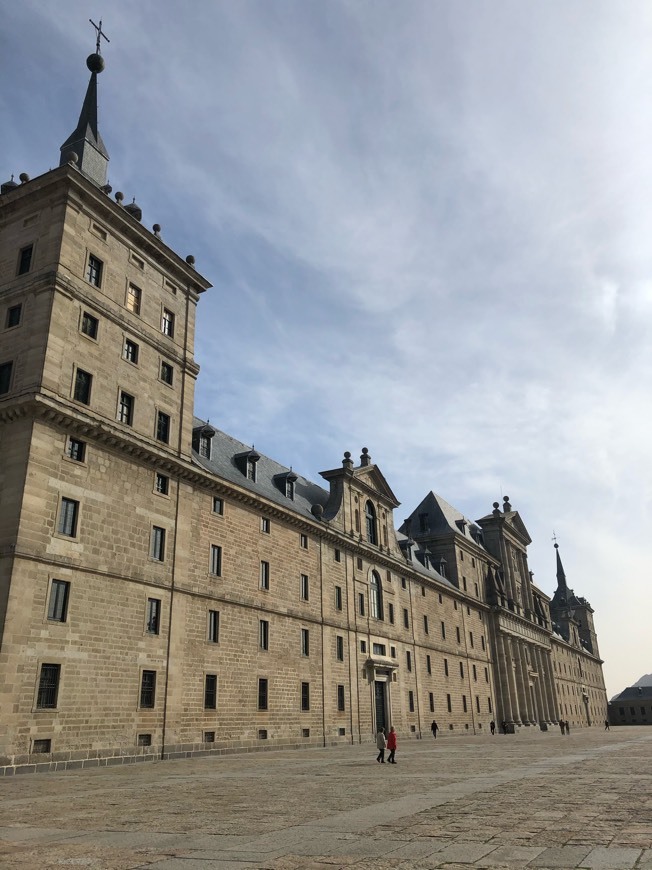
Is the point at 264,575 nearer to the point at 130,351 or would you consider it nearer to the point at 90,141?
the point at 130,351

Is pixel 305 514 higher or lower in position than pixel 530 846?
higher

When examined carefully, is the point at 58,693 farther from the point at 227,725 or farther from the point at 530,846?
the point at 530,846

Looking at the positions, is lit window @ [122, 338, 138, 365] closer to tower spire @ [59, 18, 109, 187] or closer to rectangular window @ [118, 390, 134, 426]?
rectangular window @ [118, 390, 134, 426]

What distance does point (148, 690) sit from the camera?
2792 cm

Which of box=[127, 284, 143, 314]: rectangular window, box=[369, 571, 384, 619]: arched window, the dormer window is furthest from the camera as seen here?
box=[369, 571, 384, 619]: arched window

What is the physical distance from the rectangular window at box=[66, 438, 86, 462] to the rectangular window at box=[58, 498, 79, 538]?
1691mm

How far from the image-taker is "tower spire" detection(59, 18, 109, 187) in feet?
108

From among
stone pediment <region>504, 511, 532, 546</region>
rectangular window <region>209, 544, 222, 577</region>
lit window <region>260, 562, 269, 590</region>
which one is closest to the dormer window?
lit window <region>260, 562, 269, 590</region>

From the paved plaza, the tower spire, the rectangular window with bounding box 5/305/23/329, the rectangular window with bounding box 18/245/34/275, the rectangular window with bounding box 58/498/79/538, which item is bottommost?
the paved plaza

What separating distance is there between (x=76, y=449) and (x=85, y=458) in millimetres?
485

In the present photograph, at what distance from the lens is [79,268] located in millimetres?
28891

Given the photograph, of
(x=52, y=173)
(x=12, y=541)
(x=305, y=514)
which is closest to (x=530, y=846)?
(x=12, y=541)

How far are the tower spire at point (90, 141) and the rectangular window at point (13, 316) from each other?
26.5 feet

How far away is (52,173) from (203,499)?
15.7 meters
